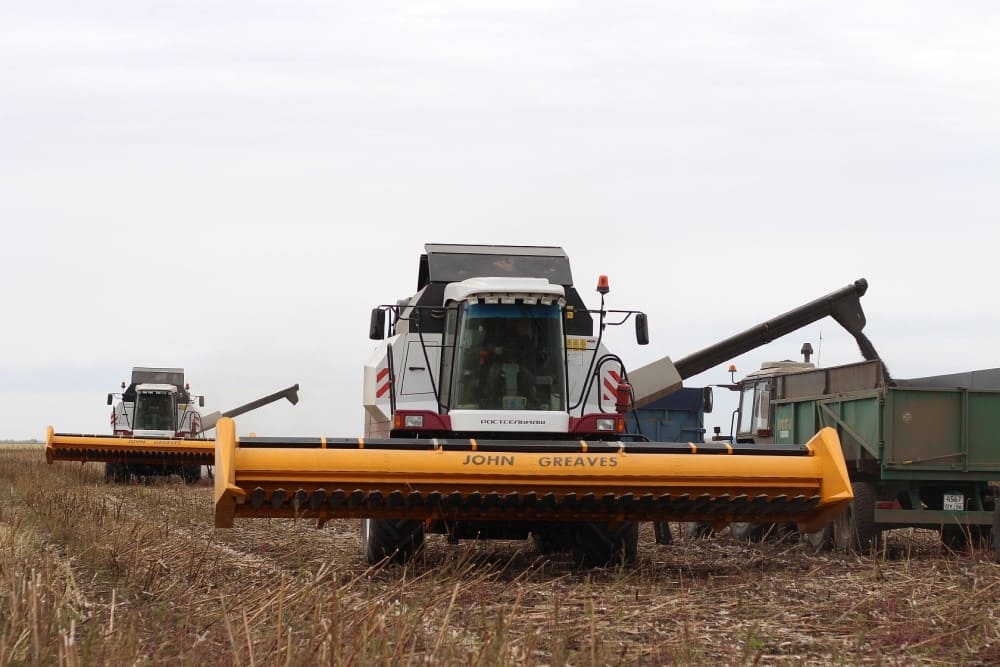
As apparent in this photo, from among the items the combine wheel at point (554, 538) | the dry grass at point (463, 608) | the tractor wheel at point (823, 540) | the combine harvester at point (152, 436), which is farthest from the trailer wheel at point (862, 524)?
the combine harvester at point (152, 436)

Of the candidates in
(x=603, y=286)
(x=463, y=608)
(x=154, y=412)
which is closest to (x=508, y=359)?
(x=603, y=286)

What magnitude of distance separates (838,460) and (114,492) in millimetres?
15425

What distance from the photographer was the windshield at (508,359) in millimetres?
10438

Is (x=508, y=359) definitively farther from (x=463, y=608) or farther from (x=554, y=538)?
(x=463, y=608)

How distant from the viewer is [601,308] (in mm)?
10672

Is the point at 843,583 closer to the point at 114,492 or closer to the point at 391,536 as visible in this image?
the point at 391,536

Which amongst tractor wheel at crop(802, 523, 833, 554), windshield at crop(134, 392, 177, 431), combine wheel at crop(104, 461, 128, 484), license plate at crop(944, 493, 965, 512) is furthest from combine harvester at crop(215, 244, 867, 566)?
windshield at crop(134, 392, 177, 431)

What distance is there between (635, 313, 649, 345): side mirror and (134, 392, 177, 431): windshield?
22.6 meters

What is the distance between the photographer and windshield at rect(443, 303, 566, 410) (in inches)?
411

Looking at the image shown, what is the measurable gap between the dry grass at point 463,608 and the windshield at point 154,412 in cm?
1948

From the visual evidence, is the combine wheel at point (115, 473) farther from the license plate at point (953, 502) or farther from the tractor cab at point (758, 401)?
the license plate at point (953, 502)

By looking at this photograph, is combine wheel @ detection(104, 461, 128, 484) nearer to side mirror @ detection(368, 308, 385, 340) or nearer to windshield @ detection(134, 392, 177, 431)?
windshield @ detection(134, 392, 177, 431)

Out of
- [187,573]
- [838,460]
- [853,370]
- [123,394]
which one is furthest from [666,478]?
[123,394]

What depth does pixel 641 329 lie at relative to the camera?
34.8ft
